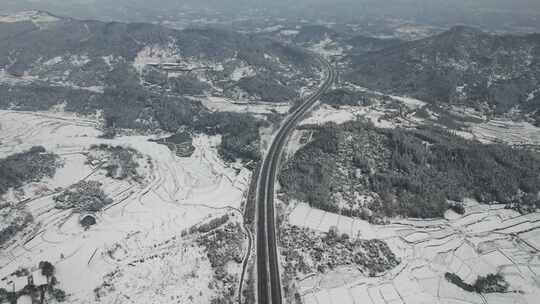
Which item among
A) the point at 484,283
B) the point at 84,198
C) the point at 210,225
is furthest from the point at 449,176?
the point at 84,198

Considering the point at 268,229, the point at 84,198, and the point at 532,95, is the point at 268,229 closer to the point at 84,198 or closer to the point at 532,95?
the point at 84,198

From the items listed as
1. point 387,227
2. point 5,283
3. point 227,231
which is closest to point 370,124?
point 387,227

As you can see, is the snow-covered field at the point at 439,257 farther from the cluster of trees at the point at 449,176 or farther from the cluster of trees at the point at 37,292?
the cluster of trees at the point at 37,292

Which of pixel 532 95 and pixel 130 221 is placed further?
pixel 532 95

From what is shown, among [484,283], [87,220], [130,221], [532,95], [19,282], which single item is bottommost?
[19,282]

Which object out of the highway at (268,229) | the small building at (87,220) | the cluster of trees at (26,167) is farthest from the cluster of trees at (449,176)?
the cluster of trees at (26,167)

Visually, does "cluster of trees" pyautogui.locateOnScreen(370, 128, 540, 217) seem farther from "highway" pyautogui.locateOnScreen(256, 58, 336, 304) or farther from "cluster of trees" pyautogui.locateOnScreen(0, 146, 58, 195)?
"cluster of trees" pyautogui.locateOnScreen(0, 146, 58, 195)
